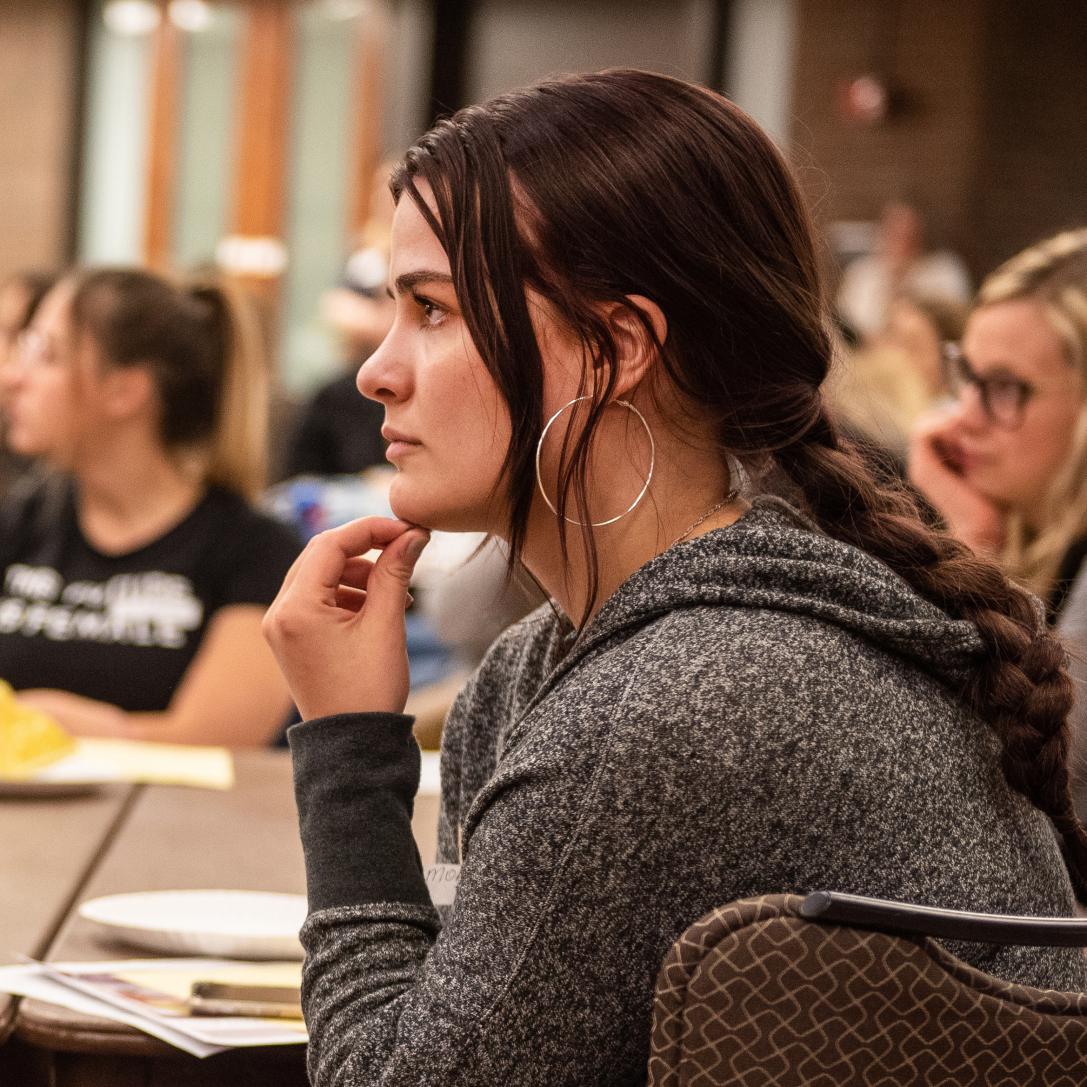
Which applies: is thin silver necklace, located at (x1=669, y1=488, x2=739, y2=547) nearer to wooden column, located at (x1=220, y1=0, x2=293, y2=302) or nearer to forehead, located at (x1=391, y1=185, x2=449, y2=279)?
forehead, located at (x1=391, y1=185, x2=449, y2=279)

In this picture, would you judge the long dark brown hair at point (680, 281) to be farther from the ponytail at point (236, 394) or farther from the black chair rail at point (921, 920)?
the ponytail at point (236, 394)

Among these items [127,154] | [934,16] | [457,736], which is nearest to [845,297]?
[934,16]

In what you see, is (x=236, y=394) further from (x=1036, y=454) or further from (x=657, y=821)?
(x=657, y=821)

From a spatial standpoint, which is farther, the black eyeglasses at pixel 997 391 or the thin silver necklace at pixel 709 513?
the black eyeglasses at pixel 997 391

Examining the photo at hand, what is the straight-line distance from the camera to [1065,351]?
90.3 inches

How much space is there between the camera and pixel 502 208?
41.5 inches

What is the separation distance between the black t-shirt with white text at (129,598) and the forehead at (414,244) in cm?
149

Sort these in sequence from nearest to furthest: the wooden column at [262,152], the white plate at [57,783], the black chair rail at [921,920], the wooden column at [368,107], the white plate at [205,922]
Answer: the black chair rail at [921,920] < the white plate at [205,922] < the white plate at [57,783] < the wooden column at [368,107] < the wooden column at [262,152]

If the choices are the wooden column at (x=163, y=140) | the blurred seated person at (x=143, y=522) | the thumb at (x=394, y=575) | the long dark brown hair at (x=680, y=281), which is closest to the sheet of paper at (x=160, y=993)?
the thumb at (x=394, y=575)

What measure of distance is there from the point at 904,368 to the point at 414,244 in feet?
10.2

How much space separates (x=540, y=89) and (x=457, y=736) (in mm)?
552

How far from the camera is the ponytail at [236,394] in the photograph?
2717 millimetres

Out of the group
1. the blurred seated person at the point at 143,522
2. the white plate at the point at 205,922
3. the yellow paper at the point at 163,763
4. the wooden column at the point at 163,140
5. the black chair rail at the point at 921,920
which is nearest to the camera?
the black chair rail at the point at 921,920

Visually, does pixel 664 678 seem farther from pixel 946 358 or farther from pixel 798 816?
pixel 946 358
